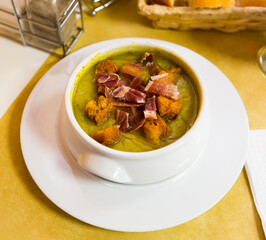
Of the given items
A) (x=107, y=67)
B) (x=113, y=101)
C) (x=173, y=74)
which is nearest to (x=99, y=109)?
(x=113, y=101)

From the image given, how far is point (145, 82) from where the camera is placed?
1.10 metres

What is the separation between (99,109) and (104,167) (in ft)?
0.63

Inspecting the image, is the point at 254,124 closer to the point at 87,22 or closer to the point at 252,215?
the point at 252,215

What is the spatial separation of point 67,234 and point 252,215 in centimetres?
57

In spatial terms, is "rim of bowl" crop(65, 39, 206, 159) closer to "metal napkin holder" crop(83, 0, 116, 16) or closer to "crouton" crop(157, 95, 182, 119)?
"crouton" crop(157, 95, 182, 119)

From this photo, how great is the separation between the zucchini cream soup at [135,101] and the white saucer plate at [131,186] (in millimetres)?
114

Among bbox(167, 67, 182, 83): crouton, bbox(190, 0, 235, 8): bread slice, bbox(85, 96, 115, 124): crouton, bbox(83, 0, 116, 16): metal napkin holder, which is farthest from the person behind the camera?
bbox(83, 0, 116, 16): metal napkin holder

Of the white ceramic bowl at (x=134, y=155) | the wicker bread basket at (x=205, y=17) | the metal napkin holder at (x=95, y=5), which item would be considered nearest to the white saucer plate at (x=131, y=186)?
the white ceramic bowl at (x=134, y=155)

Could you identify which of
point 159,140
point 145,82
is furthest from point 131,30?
point 159,140

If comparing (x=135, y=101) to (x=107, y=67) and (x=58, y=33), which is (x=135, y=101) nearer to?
(x=107, y=67)

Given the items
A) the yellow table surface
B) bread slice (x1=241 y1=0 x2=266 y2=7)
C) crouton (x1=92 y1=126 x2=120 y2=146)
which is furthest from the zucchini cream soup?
bread slice (x1=241 y1=0 x2=266 y2=7)

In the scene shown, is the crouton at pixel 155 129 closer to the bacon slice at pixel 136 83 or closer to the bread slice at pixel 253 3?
the bacon slice at pixel 136 83

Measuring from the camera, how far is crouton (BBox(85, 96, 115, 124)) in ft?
3.23

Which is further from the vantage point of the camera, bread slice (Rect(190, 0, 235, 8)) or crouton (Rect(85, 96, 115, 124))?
bread slice (Rect(190, 0, 235, 8))
